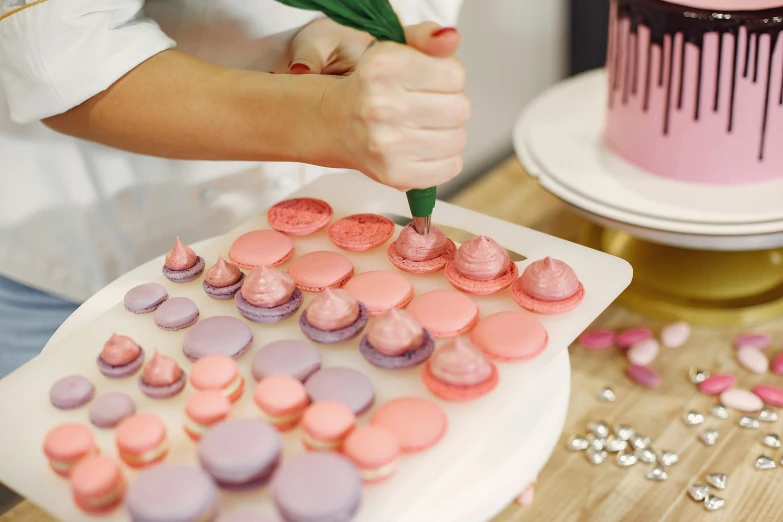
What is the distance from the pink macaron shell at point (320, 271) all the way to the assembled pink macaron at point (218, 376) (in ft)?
0.37

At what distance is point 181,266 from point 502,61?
848 millimetres

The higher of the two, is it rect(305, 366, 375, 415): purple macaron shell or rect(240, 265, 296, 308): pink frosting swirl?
rect(240, 265, 296, 308): pink frosting swirl

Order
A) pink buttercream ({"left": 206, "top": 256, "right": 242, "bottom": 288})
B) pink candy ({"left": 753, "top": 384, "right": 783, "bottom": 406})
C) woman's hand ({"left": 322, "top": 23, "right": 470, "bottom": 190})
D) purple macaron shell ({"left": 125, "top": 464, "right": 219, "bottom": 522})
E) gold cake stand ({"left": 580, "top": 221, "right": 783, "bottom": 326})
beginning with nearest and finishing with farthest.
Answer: purple macaron shell ({"left": 125, "top": 464, "right": 219, "bottom": 522}), woman's hand ({"left": 322, "top": 23, "right": 470, "bottom": 190}), pink buttercream ({"left": 206, "top": 256, "right": 242, "bottom": 288}), pink candy ({"left": 753, "top": 384, "right": 783, "bottom": 406}), gold cake stand ({"left": 580, "top": 221, "right": 783, "bottom": 326})

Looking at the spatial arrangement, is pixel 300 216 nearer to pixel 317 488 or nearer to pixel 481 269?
pixel 481 269

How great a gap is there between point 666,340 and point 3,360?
0.67 m

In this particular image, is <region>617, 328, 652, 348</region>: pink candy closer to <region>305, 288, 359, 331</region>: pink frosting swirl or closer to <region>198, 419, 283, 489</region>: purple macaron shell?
<region>305, 288, 359, 331</region>: pink frosting swirl

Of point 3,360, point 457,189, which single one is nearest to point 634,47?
point 457,189

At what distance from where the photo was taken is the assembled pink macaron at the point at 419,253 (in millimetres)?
633

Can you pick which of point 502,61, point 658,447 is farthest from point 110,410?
point 502,61

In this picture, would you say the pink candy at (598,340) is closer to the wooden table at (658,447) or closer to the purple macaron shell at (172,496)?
the wooden table at (658,447)

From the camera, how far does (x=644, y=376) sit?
755 millimetres

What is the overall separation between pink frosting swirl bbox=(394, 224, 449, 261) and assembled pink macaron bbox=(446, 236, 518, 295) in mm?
29

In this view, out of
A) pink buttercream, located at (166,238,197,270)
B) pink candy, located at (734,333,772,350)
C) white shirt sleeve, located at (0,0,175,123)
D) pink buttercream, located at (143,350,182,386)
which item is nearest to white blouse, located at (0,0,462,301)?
white shirt sleeve, located at (0,0,175,123)

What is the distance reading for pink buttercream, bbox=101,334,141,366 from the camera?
538mm
